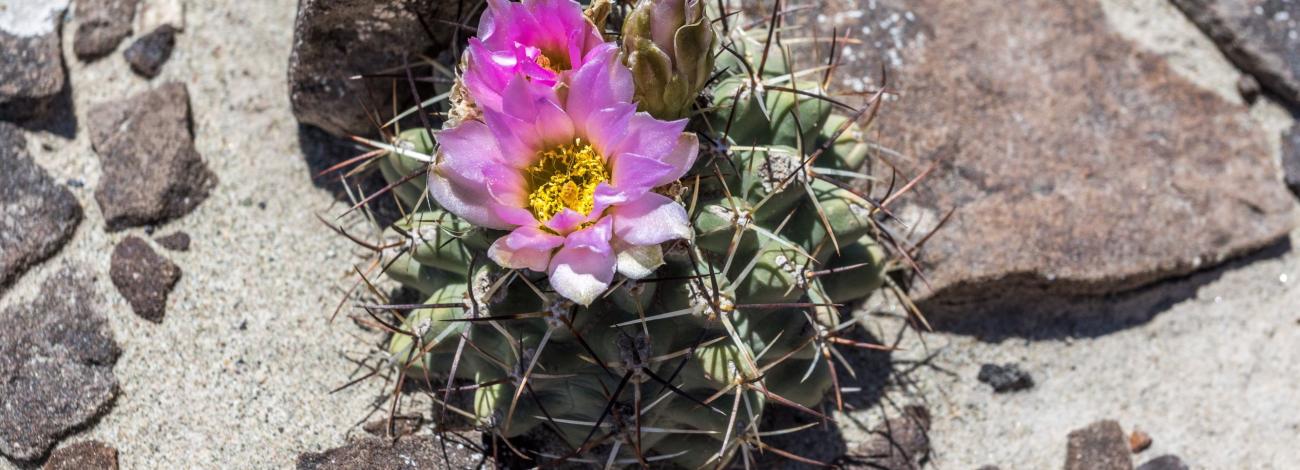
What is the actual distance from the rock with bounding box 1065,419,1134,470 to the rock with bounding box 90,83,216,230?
89.0 inches

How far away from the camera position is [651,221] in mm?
1953

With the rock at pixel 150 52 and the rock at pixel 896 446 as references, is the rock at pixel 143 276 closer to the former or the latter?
the rock at pixel 150 52

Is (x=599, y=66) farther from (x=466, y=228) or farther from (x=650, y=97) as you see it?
(x=466, y=228)

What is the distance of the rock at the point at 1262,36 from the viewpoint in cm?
337

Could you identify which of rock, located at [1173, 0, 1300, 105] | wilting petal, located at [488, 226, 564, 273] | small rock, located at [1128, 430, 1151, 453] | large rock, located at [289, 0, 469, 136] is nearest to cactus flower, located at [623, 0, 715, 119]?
wilting petal, located at [488, 226, 564, 273]

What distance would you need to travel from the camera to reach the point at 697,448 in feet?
8.50

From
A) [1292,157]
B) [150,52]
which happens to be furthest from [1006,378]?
[150,52]

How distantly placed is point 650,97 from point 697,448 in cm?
86

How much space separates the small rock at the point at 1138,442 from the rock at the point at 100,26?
2.80 meters

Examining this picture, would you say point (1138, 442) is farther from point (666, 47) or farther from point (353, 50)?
point (353, 50)

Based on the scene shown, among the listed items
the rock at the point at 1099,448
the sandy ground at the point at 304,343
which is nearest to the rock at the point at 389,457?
the sandy ground at the point at 304,343

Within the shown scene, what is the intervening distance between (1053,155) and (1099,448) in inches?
31.4

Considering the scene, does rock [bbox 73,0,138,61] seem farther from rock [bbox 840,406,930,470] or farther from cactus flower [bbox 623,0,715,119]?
rock [bbox 840,406,930,470]

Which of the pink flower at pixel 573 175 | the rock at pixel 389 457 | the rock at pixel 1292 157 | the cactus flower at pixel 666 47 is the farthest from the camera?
the rock at pixel 1292 157
